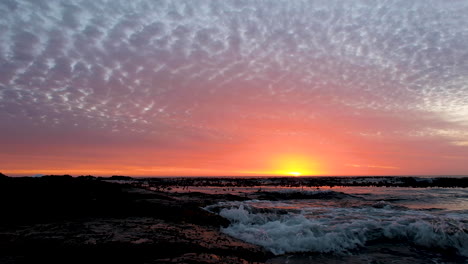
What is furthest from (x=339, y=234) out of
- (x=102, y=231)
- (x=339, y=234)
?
(x=102, y=231)

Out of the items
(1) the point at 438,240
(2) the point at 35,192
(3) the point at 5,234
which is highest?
(2) the point at 35,192

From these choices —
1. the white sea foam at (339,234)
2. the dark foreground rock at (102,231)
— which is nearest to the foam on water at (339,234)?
the white sea foam at (339,234)

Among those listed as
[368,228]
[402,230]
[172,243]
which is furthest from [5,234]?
[402,230]

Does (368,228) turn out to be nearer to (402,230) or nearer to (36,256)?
(402,230)

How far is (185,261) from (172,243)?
1.69 m

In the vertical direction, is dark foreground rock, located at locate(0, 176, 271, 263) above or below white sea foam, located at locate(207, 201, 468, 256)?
above

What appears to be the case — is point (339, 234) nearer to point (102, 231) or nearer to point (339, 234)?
point (339, 234)

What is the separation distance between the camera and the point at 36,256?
6781 millimetres

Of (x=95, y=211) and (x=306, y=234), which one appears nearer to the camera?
(x=306, y=234)

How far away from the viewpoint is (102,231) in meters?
9.40

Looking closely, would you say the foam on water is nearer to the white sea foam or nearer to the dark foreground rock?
the white sea foam

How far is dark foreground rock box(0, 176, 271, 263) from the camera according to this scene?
7176mm

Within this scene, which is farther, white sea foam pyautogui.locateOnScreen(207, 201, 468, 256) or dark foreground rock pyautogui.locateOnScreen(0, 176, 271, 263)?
white sea foam pyautogui.locateOnScreen(207, 201, 468, 256)

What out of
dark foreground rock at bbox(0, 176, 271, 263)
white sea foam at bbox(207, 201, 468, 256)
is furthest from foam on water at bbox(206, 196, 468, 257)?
dark foreground rock at bbox(0, 176, 271, 263)
